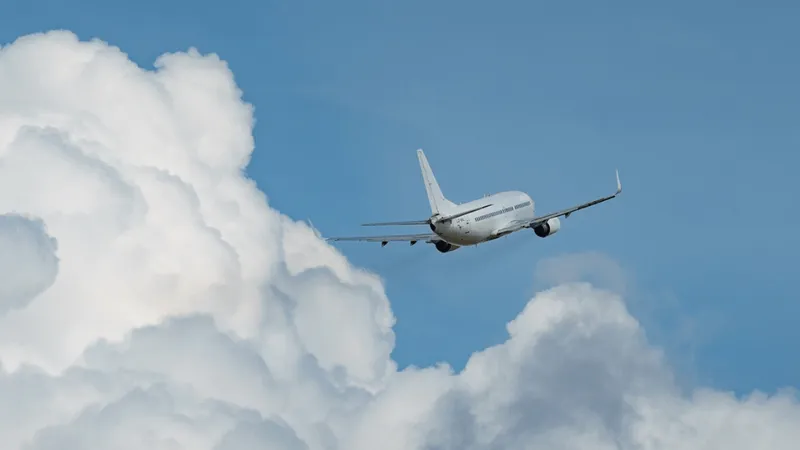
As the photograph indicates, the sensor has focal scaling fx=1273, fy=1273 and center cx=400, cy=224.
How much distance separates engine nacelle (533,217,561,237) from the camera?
564 feet

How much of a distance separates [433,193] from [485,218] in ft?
24.2

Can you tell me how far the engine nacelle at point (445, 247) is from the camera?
161375 millimetres

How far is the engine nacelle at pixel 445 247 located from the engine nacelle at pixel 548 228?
15657mm

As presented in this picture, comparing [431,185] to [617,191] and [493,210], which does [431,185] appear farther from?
[617,191]

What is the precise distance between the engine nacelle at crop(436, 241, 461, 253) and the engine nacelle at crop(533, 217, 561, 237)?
15657 mm

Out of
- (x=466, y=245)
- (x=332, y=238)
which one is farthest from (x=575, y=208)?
(x=332, y=238)

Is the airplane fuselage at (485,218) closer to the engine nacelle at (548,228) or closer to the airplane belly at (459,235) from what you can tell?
the airplane belly at (459,235)

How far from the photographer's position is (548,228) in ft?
564

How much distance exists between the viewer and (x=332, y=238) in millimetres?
160000

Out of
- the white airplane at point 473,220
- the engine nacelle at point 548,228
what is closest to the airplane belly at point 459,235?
the white airplane at point 473,220

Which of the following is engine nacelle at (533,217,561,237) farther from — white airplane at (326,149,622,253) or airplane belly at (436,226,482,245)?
airplane belly at (436,226,482,245)

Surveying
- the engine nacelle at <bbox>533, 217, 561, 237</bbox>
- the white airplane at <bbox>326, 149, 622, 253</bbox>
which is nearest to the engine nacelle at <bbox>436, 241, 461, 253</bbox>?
the white airplane at <bbox>326, 149, 622, 253</bbox>

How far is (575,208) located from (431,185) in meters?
19.3

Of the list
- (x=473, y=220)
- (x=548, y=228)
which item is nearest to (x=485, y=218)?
(x=473, y=220)
